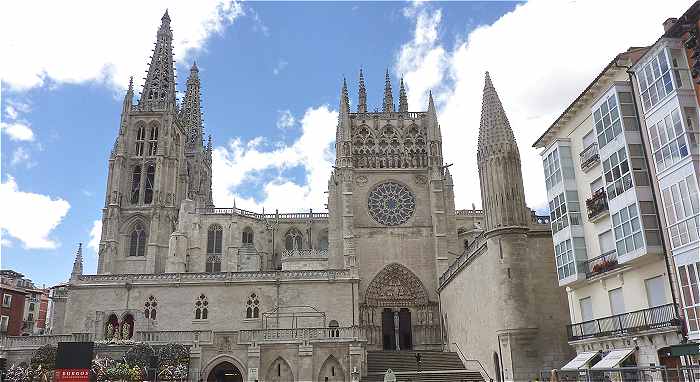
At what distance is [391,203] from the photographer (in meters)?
45.4

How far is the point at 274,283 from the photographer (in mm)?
39562

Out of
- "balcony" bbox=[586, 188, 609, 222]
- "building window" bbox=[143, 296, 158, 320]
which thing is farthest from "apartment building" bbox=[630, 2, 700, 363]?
"building window" bbox=[143, 296, 158, 320]

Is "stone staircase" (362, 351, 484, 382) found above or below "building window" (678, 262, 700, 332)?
below

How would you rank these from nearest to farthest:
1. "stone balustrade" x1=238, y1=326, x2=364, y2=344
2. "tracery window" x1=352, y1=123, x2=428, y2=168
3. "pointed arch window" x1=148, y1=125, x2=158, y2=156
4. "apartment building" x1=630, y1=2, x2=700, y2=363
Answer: "apartment building" x1=630, y1=2, x2=700, y2=363 → "stone balustrade" x1=238, y1=326, x2=364, y2=344 → "tracery window" x1=352, y1=123, x2=428, y2=168 → "pointed arch window" x1=148, y1=125, x2=158, y2=156

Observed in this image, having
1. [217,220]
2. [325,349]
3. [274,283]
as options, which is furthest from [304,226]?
[325,349]

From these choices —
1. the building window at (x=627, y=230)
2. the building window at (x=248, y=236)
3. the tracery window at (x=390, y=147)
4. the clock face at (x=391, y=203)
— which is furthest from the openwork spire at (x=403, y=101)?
the building window at (x=627, y=230)

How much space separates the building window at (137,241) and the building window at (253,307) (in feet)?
63.7

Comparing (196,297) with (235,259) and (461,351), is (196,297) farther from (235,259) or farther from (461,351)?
(461,351)

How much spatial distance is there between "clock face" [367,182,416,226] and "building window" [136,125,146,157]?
27.5 m

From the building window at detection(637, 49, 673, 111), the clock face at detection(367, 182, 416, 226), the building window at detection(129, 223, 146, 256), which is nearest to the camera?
the building window at detection(637, 49, 673, 111)

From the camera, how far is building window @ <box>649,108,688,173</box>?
59.3 ft

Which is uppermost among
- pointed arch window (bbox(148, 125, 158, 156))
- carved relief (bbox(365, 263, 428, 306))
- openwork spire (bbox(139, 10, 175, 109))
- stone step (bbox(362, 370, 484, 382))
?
openwork spire (bbox(139, 10, 175, 109))

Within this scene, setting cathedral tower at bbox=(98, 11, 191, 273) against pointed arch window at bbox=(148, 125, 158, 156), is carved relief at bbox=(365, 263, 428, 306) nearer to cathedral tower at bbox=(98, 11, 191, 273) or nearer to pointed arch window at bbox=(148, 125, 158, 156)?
cathedral tower at bbox=(98, 11, 191, 273)

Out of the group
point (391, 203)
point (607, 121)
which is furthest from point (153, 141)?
point (607, 121)
